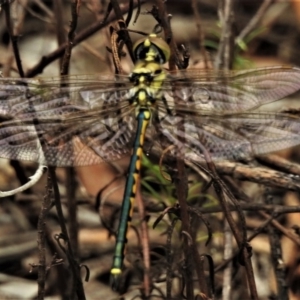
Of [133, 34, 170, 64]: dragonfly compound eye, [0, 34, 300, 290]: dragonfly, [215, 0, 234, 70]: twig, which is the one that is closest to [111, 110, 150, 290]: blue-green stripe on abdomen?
[0, 34, 300, 290]: dragonfly

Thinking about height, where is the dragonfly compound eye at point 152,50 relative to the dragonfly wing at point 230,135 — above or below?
above

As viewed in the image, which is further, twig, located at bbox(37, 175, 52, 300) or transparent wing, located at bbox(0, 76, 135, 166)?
transparent wing, located at bbox(0, 76, 135, 166)

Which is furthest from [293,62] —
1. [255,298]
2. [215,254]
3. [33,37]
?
[255,298]

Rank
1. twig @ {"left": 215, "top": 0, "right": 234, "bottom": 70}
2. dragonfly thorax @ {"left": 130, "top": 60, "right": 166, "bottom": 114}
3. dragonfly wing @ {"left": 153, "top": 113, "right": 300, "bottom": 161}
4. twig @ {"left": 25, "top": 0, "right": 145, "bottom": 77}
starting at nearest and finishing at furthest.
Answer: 1. dragonfly wing @ {"left": 153, "top": 113, "right": 300, "bottom": 161}
2. dragonfly thorax @ {"left": 130, "top": 60, "right": 166, "bottom": 114}
3. twig @ {"left": 25, "top": 0, "right": 145, "bottom": 77}
4. twig @ {"left": 215, "top": 0, "right": 234, "bottom": 70}

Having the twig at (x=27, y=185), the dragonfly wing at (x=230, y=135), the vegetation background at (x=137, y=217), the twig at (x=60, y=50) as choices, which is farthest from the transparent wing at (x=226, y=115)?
the twig at (x=60, y=50)

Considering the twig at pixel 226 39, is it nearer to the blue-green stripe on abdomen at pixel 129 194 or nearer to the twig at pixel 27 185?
the blue-green stripe on abdomen at pixel 129 194

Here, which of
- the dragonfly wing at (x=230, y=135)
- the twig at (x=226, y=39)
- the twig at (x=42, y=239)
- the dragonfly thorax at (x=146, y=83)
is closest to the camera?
the twig at (x=42, y=239)

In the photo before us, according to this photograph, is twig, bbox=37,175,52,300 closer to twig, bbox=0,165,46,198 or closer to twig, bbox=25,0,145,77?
twig, bbox=0,165,46,198

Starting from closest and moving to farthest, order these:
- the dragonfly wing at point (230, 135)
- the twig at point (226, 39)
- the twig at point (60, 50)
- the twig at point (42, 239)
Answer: the twig at point (42, 239) < the dragonfly wing at point (230, 135) < the twig at point (60, 50) < the twig at point (226, 39)
